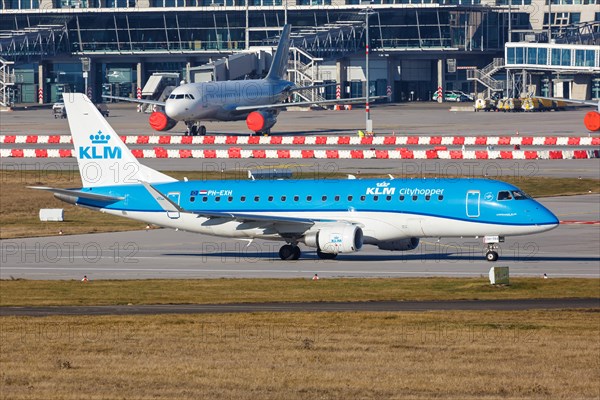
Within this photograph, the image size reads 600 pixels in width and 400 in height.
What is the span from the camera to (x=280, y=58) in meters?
136

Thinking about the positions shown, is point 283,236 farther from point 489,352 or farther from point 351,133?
point 351,133

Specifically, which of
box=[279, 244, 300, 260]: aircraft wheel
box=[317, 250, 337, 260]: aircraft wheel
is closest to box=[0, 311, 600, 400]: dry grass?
box=[317, 250, 337, 260]: aircraft wheel

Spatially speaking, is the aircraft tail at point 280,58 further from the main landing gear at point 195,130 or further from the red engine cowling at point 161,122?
the main landing gear at point 195,130

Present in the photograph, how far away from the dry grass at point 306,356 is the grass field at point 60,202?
29.8 m

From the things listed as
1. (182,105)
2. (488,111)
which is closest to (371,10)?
(488,111)

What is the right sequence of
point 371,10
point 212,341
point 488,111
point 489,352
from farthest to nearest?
point 371,10 → point 488,111 → point 212,341 → point 489,352

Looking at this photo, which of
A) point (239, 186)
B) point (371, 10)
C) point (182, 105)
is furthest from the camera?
point (371, 10)

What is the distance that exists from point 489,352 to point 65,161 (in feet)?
241

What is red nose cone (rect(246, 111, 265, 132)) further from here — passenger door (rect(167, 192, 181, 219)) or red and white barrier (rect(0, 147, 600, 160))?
passenger door (rect(167, 192, 181, 219))

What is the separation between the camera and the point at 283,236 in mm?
53625

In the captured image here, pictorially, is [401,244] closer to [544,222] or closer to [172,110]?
[544,222]

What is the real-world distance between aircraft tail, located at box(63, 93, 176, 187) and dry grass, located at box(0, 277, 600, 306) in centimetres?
868

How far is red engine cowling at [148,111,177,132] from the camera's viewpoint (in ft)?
415

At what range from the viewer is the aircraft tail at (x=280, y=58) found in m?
135
